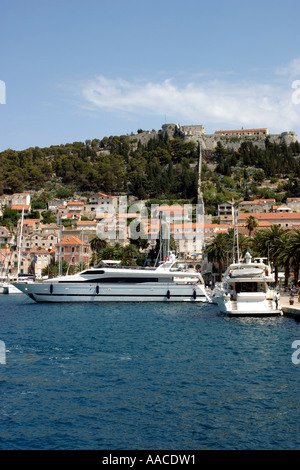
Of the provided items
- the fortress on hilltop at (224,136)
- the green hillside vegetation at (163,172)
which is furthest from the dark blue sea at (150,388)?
the fortress on hilltop at (224,136)

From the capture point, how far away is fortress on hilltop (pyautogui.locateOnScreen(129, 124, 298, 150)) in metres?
185

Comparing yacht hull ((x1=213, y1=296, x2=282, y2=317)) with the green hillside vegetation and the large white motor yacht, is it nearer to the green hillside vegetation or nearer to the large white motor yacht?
the large white motor yacht

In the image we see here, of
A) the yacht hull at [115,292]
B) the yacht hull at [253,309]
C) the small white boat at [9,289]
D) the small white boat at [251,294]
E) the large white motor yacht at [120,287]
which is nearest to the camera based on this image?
the yacht hull at [253,309]

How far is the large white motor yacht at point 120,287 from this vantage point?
5506 centimetres

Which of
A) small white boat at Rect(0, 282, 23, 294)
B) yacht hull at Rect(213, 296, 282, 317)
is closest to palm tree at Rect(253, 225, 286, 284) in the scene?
yacht hull at Rect(213, 296, 282, 317)

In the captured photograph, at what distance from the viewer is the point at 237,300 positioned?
1555 inches

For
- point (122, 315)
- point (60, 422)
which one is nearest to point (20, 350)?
point (60, 422)

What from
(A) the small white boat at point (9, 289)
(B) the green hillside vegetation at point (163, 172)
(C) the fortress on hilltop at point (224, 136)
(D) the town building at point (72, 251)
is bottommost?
(A) the small white boat at point (9, 289)

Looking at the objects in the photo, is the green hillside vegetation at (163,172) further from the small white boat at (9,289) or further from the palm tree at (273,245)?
the palm tree at (273,245)

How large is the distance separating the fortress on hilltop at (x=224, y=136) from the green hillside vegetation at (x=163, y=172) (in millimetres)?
5887

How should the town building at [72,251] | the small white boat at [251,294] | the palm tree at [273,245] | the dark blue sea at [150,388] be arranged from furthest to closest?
the town building at [72,251] < the palm tree at [273,245] < the small white boat at [251,294] < the dark blue sea at [150,388]

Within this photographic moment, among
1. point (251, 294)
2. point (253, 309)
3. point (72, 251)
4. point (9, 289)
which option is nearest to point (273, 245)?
point (251, 294)
